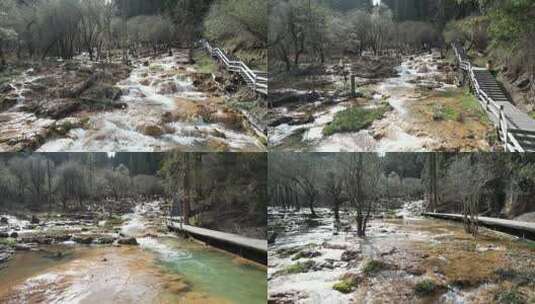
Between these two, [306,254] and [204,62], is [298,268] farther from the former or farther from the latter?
[204,62]

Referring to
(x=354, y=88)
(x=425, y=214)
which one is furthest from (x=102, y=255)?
(x=425, y=214)

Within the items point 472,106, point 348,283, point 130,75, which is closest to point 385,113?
point 472,106

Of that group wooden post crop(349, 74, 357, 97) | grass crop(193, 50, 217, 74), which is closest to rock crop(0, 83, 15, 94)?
grass crop(193, 50, 217, 74)

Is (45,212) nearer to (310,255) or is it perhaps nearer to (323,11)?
(310,255)

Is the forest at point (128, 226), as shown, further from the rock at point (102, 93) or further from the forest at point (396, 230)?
the rock at point (102, 93)

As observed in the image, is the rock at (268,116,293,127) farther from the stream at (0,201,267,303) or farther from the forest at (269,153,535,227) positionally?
the stream at (0,201,267,303)
